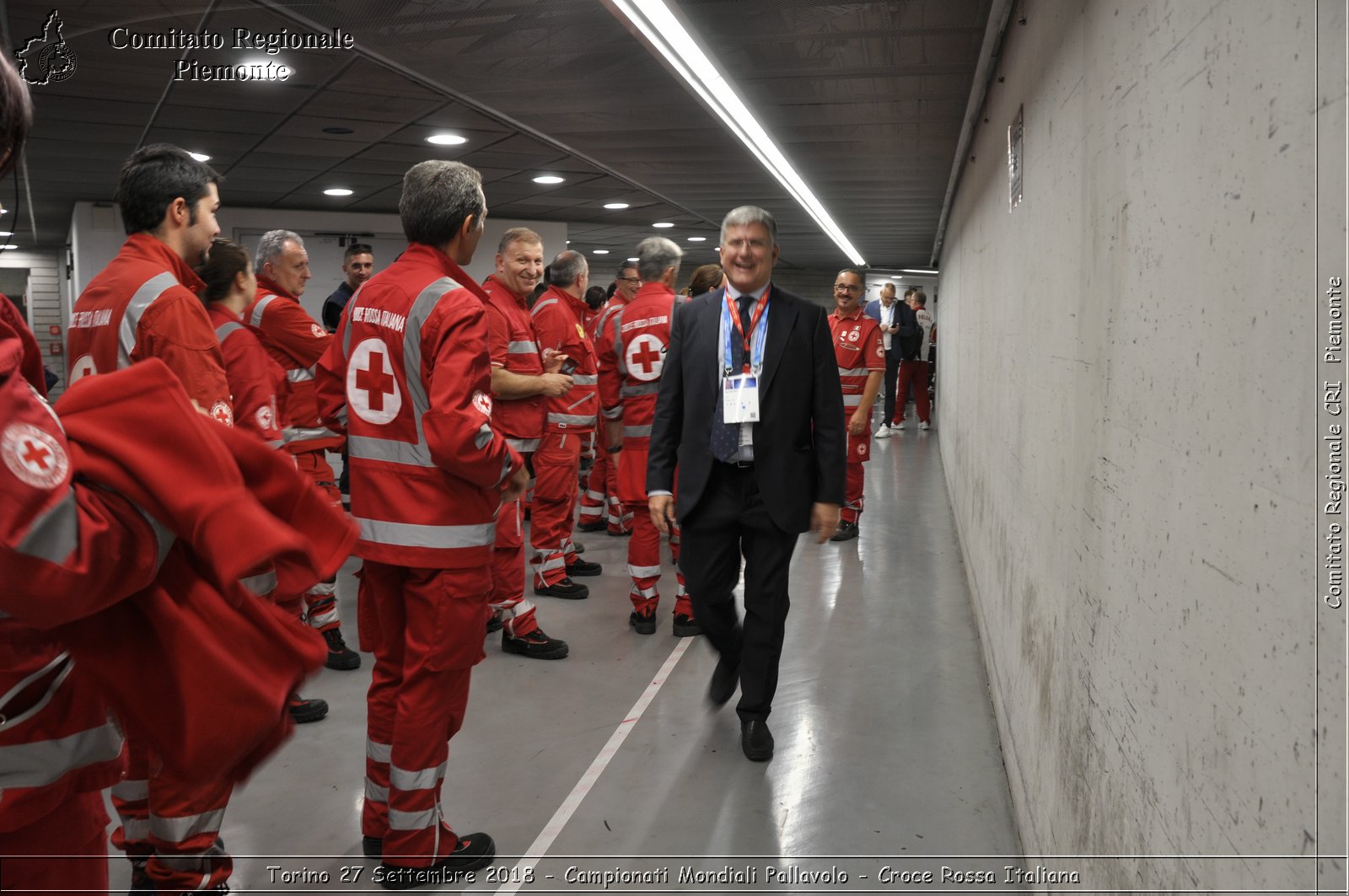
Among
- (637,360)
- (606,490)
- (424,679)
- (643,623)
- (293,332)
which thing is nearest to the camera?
(424,679)

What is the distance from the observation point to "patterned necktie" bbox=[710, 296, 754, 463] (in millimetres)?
3328

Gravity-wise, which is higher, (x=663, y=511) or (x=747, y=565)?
(x=663, y=511)

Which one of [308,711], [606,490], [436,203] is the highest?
[436,203]

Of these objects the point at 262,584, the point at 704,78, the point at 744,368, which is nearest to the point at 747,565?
the point at 744,368

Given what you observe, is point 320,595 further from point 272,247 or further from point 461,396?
point 461,396

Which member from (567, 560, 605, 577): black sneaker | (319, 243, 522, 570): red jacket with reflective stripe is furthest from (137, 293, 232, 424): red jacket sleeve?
(567, 560, 605, 577): black sneaker

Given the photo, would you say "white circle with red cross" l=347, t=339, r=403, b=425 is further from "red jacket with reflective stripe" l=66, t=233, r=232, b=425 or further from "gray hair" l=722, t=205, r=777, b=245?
"gray hair" l=722, t=205, r=777, b=245

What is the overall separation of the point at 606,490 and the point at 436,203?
17.2ft

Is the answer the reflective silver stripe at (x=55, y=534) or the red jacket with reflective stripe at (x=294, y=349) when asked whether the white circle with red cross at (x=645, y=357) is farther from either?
the reflective silver stripe at (x=55, y=534)

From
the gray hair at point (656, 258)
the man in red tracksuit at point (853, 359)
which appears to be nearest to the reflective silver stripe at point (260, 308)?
the gray hair at point (656, 258)

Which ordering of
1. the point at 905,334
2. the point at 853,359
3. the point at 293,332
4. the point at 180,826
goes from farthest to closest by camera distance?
the point at 905,334 < the point at 853,359 < the point at 293,332 < the point at 180,826

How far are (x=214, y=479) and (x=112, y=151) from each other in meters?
8.87

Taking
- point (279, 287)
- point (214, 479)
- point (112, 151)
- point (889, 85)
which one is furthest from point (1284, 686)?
point (112, 151)

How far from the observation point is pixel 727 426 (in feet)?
11.0
